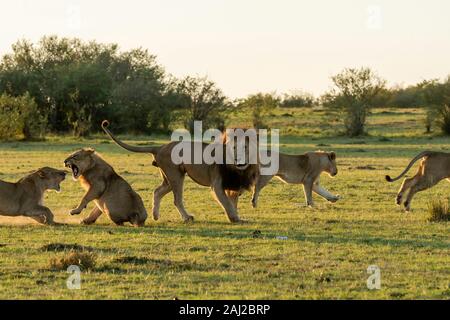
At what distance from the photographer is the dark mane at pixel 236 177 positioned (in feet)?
45.8

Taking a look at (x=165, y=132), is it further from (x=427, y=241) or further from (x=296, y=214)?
(x=427, y=241)

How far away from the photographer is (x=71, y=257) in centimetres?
977

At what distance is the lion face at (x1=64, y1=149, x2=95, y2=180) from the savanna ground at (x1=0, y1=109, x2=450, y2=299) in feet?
2.47

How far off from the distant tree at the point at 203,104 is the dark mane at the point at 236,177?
36.9m

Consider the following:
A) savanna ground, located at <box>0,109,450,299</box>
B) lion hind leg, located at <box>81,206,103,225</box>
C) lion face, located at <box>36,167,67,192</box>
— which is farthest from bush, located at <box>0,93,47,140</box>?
lion hind leg, located at <box>81,206,103,225</box>

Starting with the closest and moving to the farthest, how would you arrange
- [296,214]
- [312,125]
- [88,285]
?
1. [88,285]
2. [296,214]
3. [312,125]

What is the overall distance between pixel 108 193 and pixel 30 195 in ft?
3.50

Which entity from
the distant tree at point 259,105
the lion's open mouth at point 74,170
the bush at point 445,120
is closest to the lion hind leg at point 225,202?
the lion's open mouth at point 74,170

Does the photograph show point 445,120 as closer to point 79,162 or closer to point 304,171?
point 304,171

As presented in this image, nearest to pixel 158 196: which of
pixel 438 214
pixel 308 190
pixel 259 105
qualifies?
pixel 308 190

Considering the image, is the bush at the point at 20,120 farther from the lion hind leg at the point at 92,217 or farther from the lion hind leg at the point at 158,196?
the lion hind leg at the point at 92,217

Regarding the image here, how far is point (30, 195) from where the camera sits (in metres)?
13.3
